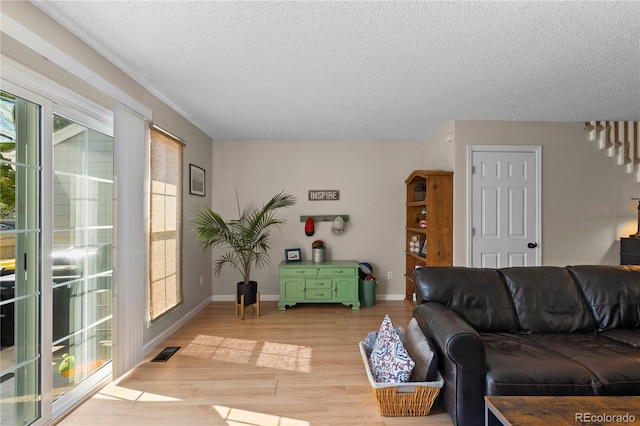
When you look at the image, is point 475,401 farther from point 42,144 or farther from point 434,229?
point 42,144

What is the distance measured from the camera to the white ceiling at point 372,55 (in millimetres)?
1852

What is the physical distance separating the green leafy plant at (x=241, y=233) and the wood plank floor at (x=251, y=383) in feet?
3.04

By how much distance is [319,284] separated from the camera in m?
4.49

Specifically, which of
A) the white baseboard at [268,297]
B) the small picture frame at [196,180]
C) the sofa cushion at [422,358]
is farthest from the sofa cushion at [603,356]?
the small picture frame at [196,180]

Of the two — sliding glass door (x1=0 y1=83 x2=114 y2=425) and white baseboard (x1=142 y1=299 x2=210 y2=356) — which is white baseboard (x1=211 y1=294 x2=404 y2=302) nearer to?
white baseboard (x1=142 y1=299 x2=210 y2=356)

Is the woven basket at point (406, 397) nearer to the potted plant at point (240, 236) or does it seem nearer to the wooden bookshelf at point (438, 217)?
the wooden bookshelf at point (438, 217)

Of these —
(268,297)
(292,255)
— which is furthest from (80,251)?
(268,297)

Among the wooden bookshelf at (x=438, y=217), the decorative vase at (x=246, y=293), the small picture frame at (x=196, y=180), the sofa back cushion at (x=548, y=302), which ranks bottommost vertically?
the decorative vase at (x=246, y=293)

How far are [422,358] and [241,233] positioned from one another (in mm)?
2893

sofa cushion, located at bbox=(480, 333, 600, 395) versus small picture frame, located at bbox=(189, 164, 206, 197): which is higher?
small picture frame, located at bbox=(189, 164, 206, 197)

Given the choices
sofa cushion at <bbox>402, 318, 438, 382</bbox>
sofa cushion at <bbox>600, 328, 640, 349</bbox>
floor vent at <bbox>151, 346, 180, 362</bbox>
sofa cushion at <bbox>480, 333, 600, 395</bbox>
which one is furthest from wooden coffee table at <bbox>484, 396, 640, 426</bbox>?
floor vent at <bbox>151, 346, 180, 362</bbox>

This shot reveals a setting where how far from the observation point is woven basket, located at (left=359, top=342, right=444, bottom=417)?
203cm

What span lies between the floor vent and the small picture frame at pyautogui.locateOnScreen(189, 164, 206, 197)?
5.95 ft

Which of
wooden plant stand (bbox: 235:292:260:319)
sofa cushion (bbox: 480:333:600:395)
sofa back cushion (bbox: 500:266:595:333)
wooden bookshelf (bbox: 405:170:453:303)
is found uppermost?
wooden bookshelf (bbox: 405:170:453:303)
